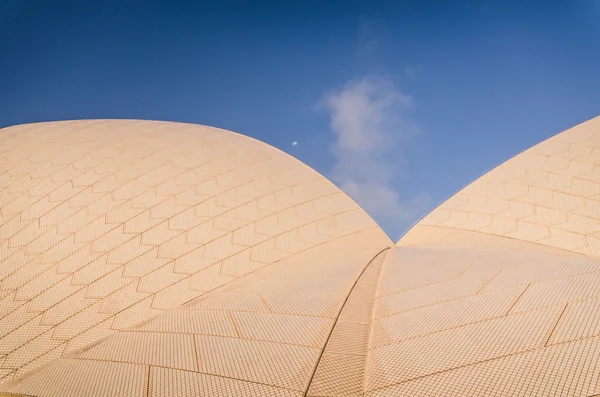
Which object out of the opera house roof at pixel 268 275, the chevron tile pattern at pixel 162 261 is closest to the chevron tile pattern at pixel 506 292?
the opera house roof at pixel 268 275

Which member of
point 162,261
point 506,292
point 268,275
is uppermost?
point 162,261

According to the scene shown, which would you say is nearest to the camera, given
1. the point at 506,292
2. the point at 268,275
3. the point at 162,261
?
the point at 506,292

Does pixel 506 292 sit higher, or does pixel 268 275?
pixel 268 275

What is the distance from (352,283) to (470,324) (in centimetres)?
259

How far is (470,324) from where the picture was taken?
477 cm

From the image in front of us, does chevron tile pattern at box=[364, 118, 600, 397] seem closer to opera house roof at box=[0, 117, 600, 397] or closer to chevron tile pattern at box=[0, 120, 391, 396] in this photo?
opera house roof at box=[0, 117, 600, 397]

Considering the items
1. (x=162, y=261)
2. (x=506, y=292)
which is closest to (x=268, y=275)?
(x=162, y=261)

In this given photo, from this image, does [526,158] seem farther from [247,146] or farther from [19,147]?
[19,147]

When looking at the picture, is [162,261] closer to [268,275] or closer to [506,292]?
[268,275]

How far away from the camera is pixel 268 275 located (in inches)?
308

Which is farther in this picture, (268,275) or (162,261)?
(268,275)

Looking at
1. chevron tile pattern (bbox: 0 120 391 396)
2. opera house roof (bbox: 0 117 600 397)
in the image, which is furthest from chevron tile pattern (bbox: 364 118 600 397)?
chevron tile pattern (bbox: 0 120 391 396)

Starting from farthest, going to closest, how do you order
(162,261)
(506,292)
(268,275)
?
(268,275), (162,261), (506,292)

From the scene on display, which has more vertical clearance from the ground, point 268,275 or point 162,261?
point 162,261
